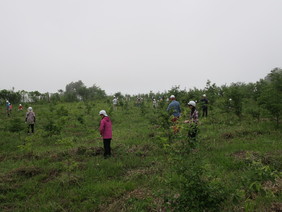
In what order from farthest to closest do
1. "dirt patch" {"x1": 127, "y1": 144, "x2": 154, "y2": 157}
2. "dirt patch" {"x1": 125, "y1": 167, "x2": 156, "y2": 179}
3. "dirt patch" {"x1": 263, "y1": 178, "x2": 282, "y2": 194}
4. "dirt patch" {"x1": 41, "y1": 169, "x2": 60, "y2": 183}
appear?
"dirt patch" {"x1": 127, "y1": 144, "x2": 154, "y2": 157}, "dirt patch" {"x1": 41, "y1": 169, "x2": 60, "y2": 183}, "dirt patch" {"x1": 125, "y1": 167, "x2": 156, "y2": 179}, "dirt patch" {"x1": 263, "y1": 178, "x2": 282, "y2": 194}

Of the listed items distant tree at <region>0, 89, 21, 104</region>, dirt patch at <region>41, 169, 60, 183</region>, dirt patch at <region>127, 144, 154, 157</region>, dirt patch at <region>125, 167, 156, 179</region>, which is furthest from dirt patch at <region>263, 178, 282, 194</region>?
distant tree at <region>0, 89, 21, 104</region>

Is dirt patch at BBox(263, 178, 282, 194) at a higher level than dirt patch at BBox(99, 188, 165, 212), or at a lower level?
higher

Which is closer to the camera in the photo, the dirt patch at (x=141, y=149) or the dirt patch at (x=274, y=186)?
the dirt patch at (x=274, y=186)

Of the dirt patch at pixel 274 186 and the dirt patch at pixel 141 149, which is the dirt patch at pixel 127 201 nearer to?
the dirt patch at pixel 274 186

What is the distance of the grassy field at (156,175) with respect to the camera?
3.07 m

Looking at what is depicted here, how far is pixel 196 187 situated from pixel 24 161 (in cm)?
644

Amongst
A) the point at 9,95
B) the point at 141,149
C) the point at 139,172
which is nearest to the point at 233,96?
the point at 141,149

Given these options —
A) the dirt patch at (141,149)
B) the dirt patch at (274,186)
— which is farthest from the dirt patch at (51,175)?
the dirt patch at (274,186)

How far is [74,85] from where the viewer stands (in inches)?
2621

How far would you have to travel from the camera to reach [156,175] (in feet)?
17.4

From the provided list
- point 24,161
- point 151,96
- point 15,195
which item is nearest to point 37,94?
point 151,96

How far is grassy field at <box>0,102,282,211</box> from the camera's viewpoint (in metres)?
3.07

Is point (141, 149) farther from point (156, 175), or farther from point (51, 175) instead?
point (51, 175)

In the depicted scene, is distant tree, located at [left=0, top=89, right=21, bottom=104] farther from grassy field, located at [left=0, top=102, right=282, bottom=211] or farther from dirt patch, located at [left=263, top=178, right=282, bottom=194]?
dirt patch, located at [left=263, top=178, right=282, bottom=194]
